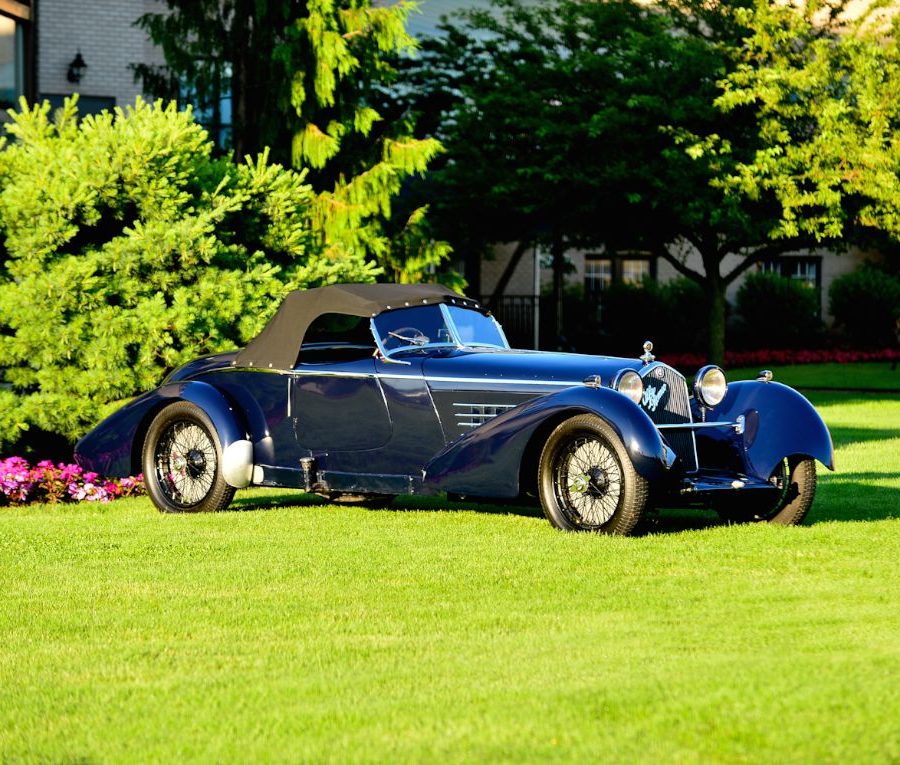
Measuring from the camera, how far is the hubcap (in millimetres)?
8977

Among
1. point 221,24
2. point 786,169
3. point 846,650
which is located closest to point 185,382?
point 846,650

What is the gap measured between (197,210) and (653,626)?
321 inches

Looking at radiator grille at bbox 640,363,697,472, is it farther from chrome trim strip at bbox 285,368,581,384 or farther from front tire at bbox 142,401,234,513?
front tire at bbox 142,401,234,513

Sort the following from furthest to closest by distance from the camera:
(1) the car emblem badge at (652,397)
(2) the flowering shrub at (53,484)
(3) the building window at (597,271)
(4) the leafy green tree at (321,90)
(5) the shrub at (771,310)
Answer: (3) the building window at (597,271)
(5) the shrub at (771,310)
(4) the leafy green tree at (321,90)
(2) the flowering shrub at (53,484)
(1) the car emblem badge at (652,397)

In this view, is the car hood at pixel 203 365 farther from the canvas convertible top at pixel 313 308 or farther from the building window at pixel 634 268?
the building window at pixel 634 268

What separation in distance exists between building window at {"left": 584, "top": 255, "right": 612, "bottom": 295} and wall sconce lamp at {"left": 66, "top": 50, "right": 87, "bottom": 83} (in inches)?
682

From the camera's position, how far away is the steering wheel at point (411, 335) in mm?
10328

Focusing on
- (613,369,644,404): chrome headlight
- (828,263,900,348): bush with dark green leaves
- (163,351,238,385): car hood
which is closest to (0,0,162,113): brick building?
(163,351,238,385): car hood

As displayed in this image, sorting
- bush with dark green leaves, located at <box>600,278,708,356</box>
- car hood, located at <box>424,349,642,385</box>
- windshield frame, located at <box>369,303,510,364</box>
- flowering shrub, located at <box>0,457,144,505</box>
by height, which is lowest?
flowering shrub, located at <box>0,457,144,505</box>

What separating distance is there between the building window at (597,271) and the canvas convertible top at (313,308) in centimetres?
2995

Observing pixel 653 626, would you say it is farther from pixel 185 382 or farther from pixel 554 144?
pixel 554 144

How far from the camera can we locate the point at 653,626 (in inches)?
245

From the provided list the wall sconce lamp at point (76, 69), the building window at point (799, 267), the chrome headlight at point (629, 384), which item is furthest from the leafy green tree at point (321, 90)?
the building window at point (799, 267)

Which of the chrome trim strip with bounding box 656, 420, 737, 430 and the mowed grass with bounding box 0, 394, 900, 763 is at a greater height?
the chrome trim strip with bounding box 656, 420, 737, 430
